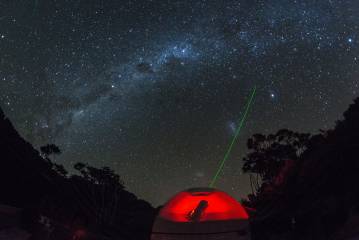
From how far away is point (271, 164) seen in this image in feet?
115

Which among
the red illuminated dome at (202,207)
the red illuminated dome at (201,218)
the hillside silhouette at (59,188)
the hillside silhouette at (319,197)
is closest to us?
the red illuminated dome at (201,218)

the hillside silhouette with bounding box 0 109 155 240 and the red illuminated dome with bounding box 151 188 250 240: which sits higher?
the hillside silhouette with bounding box 0 109 155 240

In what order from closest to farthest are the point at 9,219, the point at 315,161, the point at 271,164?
the point at 9,219 < the point at 315,161 < the point at 271,164

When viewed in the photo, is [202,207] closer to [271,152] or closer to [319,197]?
[319,197]

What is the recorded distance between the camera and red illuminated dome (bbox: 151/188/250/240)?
486 inches

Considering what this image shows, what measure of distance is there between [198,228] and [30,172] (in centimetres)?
2932

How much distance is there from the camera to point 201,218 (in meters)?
12.8

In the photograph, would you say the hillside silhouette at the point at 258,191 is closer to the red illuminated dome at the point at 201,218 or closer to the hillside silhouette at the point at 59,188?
the hillside silhouette at the point at 59,188

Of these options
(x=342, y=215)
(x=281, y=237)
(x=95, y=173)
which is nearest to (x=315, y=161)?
(x=281, y=237)

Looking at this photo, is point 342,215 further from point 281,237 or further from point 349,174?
point 281,237

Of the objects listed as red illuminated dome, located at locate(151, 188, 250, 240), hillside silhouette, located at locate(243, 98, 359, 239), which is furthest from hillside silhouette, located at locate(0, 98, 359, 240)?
red illuminated dome, located at locate(151, 188, 250, 240)

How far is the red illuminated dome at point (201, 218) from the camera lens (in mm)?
12336

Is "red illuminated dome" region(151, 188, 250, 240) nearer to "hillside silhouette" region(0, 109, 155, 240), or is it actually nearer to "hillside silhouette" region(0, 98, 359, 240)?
"hillside silhouette" region(0, 98, 359, 240)

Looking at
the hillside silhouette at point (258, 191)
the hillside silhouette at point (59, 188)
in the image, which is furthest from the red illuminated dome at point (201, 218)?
the hillside silhouette at point (59, 188)
